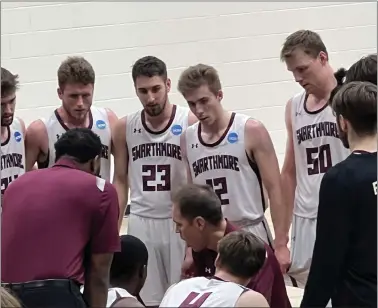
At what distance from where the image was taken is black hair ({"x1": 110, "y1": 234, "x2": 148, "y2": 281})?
3.24 m

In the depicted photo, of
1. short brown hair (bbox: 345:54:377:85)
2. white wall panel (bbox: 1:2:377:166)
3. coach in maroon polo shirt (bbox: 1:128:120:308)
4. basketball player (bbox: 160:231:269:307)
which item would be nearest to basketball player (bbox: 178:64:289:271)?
short brown hair (bbox: 345:54:377:85)

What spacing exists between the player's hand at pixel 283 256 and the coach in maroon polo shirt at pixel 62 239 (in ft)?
4.16

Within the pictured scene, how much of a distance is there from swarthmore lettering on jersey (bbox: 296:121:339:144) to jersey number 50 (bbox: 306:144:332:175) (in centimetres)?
7

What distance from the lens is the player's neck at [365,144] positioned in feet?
9.27

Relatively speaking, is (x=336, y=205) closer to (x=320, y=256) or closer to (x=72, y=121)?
(x=320, y=256)

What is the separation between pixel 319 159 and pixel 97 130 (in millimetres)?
1364

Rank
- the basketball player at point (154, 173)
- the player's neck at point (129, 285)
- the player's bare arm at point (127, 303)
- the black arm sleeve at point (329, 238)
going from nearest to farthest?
the player's bare arm at point (127, 303), the black arm sleeve at point (329, 238), the player's neck at point (129, 285), the basketball player at point (154, 173)

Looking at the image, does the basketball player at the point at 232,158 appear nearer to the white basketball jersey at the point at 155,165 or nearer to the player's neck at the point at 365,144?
the white basketball jersey at the point at 155,165

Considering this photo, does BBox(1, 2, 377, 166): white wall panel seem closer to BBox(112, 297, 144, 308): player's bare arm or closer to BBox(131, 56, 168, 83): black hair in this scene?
BBox(131, 56, 168, 83): black hair

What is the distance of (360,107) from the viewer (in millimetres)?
2812

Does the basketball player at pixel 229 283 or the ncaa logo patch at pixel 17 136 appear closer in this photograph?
the basketball player at pixel 229 283

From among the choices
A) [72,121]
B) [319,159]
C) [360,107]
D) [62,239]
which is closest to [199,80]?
[319,159]

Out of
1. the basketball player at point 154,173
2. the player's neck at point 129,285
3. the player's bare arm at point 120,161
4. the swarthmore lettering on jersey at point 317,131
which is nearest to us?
the player's neck at point 129,285

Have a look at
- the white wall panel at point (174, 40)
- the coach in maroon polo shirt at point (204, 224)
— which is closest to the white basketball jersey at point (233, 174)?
the coach in maroon polo shirt at point (204, 224)
